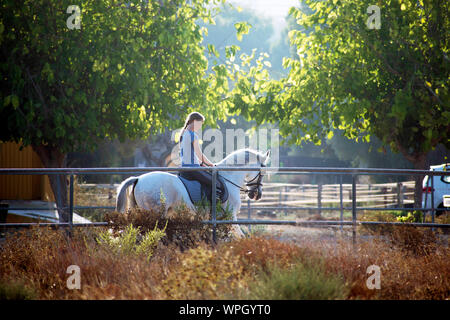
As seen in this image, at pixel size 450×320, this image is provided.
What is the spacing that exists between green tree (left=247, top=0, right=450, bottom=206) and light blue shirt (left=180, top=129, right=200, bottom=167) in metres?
5.08

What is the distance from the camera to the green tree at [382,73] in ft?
40.7

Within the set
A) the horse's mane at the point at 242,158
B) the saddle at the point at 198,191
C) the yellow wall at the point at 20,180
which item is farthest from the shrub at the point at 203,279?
the yellow wall at the point at 20,180

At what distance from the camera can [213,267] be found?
575 centimetres

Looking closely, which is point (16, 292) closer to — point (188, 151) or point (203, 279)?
point (203, 279)

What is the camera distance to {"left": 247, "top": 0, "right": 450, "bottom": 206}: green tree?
1241 cm

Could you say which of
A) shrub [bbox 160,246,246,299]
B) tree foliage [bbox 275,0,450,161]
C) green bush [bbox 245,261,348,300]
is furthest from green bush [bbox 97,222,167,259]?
tree foliage [bbox 275,0,450,161]

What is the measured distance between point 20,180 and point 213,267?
16.3m

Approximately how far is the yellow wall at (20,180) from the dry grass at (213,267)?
1285 cm

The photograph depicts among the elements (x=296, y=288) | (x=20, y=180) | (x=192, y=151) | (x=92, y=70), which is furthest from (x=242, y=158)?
(x=20, y=180)

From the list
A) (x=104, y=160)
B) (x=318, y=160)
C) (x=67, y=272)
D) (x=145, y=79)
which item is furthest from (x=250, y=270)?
(x=318, y=160)

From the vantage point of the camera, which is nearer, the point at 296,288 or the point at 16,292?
the point at 296,288

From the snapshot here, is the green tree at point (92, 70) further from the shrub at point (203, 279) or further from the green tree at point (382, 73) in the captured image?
the shrub at point (203, 279)

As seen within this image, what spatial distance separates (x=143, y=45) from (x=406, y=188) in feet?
56.0
